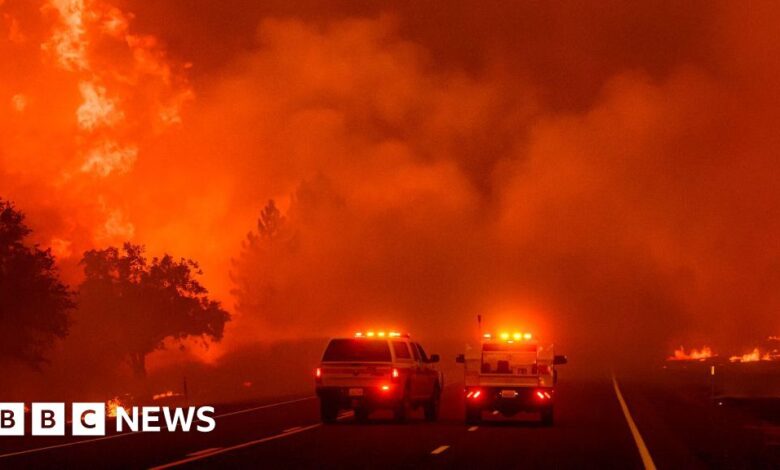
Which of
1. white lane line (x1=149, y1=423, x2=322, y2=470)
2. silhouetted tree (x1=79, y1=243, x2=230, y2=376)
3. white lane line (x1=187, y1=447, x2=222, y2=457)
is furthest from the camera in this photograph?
silhouetted tree (x1=79, y1=243, x2=230, y2=376)

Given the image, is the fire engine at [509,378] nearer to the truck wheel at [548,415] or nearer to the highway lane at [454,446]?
the truck wheel at [548,415]

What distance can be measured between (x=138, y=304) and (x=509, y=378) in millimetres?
56676

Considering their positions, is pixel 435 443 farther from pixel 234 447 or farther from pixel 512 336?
pixel 512 336

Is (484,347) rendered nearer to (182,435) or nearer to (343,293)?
(182,435)

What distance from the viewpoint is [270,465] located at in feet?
63.5

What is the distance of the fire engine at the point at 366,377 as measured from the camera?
3133 centimetres

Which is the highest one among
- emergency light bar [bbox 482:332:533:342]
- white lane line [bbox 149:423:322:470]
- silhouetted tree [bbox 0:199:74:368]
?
silhouetted tree [bbox 0:199:74:368]

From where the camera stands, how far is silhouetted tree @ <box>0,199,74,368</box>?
59.7 meters

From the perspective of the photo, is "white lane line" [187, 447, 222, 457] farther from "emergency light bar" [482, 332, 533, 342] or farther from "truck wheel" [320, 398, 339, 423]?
"emergency light bar" [482, 332, 533, 342]

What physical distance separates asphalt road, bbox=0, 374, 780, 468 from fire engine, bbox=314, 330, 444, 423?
510mm

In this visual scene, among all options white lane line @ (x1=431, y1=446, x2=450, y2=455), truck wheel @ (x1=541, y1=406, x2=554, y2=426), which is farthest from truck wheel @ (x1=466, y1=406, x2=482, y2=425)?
white lane line @ (x1=431, y1=446, x2=450, y2=455)

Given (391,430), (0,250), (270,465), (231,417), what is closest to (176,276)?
(0,250)

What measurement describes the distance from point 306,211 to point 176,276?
6606cm

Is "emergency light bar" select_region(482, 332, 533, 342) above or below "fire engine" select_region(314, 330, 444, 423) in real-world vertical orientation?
above
